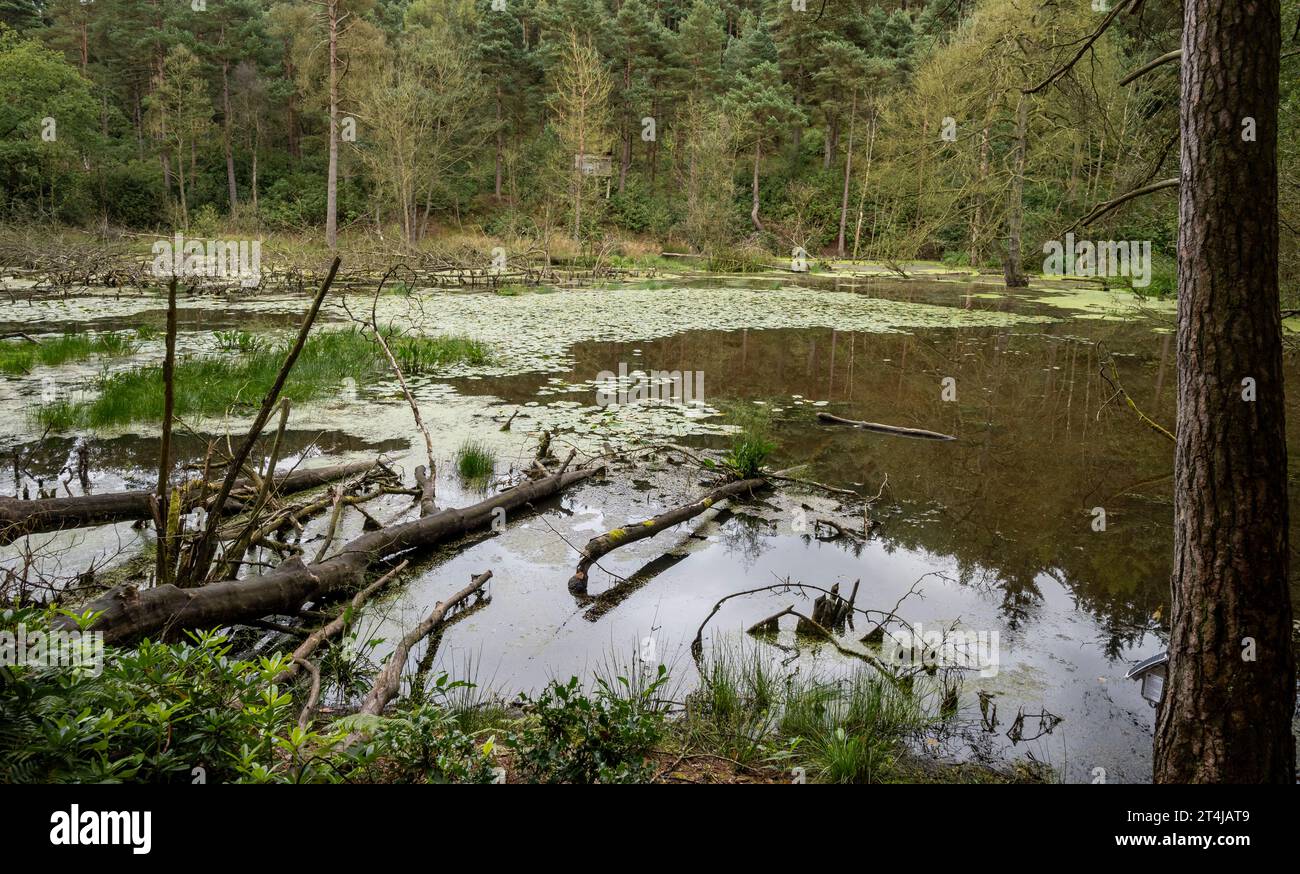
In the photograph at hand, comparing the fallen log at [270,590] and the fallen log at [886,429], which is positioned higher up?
the fallen log at [886,429]

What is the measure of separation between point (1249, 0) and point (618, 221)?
37.2m

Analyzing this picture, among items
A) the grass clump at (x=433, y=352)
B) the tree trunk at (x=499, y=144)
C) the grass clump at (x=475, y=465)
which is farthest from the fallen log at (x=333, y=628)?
the tree trunk at (x=499, y=144)

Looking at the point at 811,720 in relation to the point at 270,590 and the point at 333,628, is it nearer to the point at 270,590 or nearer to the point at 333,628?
the point at 333,628

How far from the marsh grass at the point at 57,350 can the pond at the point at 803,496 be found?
9.7 inches

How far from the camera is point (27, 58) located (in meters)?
26.2

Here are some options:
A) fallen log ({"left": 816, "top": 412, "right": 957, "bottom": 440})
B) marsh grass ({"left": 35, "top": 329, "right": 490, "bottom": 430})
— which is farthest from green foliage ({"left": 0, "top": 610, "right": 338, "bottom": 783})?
fallen log ({"left": 816, "top": 412, "right": 957, "bottom": 440})

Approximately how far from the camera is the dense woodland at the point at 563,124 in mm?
23688

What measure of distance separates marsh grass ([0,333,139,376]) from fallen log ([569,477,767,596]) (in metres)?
7.85

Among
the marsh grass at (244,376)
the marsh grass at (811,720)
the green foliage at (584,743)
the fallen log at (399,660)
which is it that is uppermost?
the marsh grass at (244,376)

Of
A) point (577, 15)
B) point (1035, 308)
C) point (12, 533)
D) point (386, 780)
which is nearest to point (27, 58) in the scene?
point (577, 15)

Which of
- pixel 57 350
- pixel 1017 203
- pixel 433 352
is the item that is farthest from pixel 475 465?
pixel 1017 203

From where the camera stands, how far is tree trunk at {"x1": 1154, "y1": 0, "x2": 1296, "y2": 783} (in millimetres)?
2406

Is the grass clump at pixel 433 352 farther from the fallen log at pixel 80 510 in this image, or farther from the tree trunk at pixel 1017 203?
the tree trunk at pixel 1017 203
